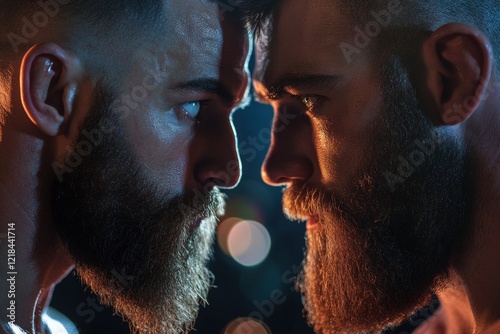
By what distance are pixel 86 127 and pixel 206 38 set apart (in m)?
0.44

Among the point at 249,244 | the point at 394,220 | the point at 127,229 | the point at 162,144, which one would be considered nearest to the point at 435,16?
the point at 394,220

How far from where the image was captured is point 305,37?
1.80m

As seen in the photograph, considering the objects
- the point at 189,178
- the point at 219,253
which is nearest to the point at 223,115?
the point at 189,178

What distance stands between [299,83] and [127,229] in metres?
0.64

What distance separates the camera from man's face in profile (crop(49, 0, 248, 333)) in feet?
5.64

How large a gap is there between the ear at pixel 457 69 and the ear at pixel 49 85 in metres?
0.94

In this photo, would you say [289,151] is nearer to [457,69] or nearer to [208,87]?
[208,87]

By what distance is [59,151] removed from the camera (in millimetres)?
1681

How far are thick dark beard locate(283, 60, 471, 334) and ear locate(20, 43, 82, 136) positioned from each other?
737 millimetres

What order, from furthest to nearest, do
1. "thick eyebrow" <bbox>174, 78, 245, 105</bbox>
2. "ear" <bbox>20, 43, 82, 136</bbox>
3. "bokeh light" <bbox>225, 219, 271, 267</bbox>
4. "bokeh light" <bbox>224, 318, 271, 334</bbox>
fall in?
"bokeh light" <bbox>225, 219, 271, 267</bbox> < "bokeh light" <bbox>224, 318, 271, 334</bbox> < "thick eyebrow" <bbox>174, 78, 245, 105</bbox> < "ear" <bbox>20, 43, 82, 136</bbox>

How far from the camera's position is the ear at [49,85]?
1589mm

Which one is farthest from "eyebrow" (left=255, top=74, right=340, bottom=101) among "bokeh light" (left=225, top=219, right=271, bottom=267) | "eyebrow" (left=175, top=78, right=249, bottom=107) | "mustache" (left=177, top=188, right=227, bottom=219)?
"bokeh light" (left=225, top=219, right=271, bottom=267)

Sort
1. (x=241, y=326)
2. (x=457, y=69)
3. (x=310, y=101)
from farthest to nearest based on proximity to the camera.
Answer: (x=241, y=326) → (x=310, y=101) → (x=457, y=69)

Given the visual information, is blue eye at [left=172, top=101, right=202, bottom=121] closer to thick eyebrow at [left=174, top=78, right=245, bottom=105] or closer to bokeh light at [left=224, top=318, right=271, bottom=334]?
thick eyebrow at [left=174, top=78, right=245, bottom=105]
